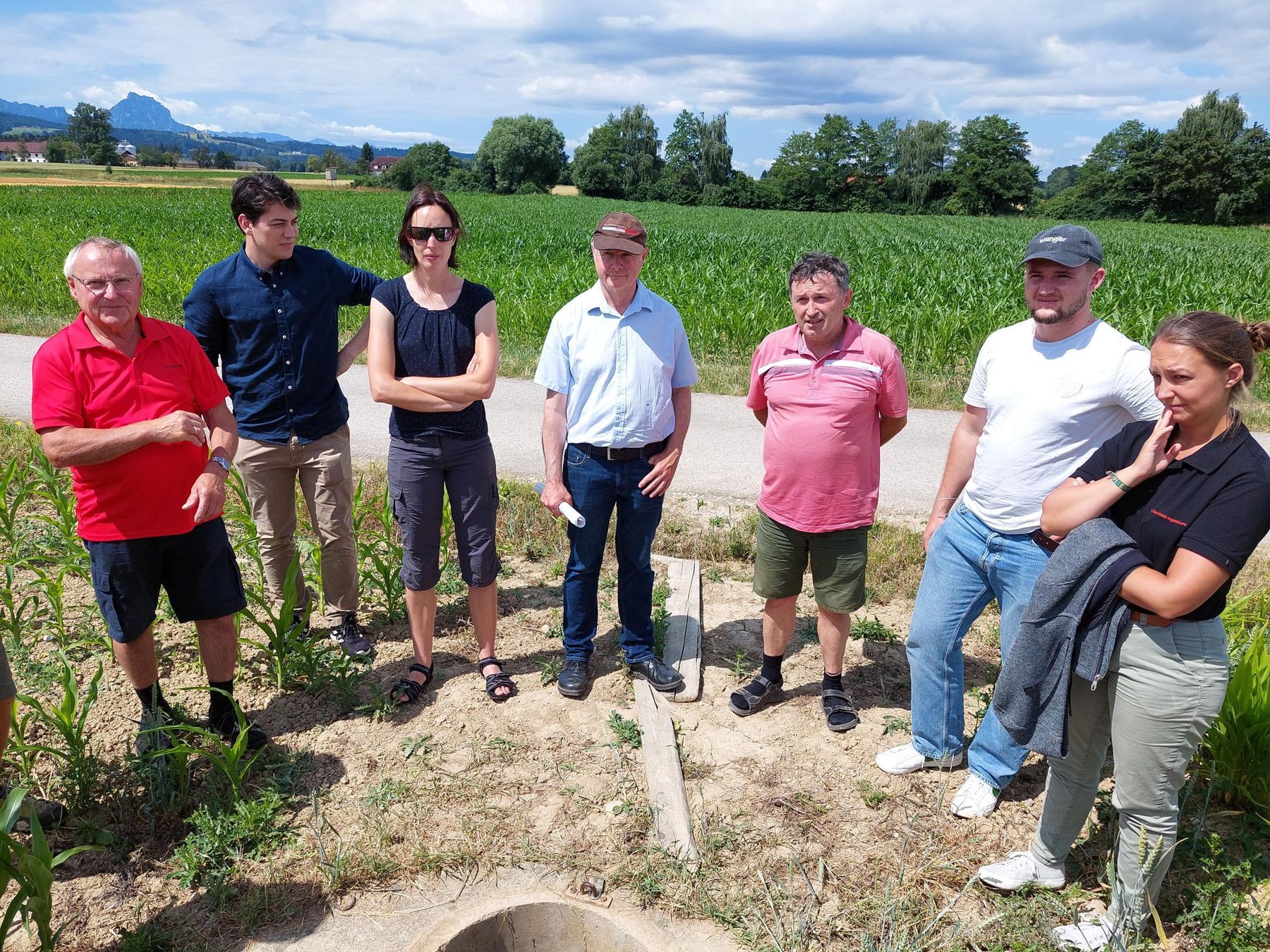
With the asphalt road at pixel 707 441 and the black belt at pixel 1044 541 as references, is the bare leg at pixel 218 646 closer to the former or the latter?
the black belt at pixel 1044 541

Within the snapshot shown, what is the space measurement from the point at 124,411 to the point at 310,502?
44.2 inches

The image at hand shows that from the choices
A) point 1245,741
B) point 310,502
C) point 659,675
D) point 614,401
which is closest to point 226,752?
point 310,502

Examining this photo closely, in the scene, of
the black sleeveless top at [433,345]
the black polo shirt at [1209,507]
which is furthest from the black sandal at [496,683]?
the black polo shirt at [1209,507]

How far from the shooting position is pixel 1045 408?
107 inches

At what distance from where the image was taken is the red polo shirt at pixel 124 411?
112 inches

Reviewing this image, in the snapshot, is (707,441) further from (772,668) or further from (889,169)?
(889,169)

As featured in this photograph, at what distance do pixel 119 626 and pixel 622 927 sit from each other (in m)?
2.11

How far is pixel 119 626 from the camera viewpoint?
311 centimetres

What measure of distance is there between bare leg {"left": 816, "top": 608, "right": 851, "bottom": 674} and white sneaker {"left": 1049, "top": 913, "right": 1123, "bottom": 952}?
4.28 feet

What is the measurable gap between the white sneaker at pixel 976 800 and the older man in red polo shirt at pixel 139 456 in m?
2.76

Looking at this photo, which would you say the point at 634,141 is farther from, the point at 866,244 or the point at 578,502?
the point at 578,502

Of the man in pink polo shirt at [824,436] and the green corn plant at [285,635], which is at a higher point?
the man in pink polo shirt at [824,436]

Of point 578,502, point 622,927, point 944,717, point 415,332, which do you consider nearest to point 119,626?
point 415,332

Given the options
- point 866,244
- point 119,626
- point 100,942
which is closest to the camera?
point 100,942
